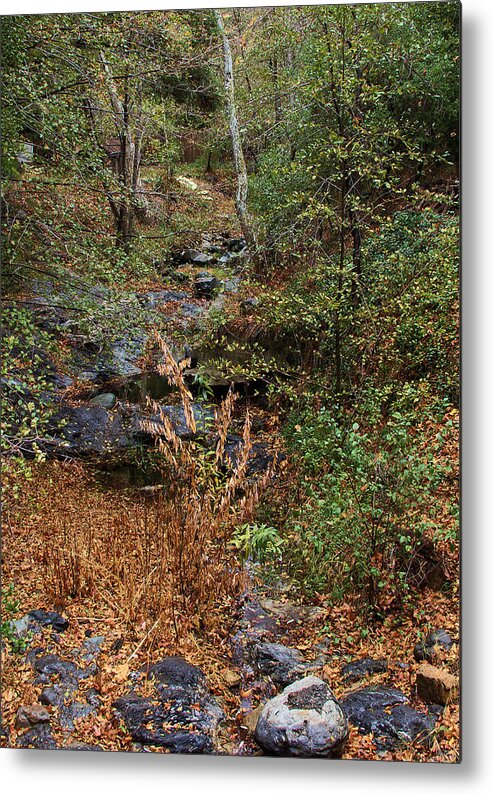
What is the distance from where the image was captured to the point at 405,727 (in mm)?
2293

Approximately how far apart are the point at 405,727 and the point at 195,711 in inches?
29.9

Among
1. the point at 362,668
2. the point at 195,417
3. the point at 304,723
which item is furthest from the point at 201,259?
the point at 304,723

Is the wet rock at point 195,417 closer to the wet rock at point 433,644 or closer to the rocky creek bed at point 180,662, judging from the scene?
the rocky creek bed at point 180,662

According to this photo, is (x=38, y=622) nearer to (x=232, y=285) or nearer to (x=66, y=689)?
(x=66, y=689)

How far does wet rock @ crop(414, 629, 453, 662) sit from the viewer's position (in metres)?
2.34

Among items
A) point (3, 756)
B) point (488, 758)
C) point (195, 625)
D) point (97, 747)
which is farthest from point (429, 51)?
point (3, 756)

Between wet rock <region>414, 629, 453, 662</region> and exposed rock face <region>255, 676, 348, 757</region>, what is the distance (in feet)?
1.15

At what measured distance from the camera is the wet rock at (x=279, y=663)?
7.83ft

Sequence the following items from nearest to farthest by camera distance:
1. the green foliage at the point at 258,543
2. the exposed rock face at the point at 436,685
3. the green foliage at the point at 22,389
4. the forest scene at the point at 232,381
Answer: the exposed rock face at the point at 436,685, the forest scene at the point at 232,381, the green foliage at the point at 258,543, the green foliage at the point at 22,389

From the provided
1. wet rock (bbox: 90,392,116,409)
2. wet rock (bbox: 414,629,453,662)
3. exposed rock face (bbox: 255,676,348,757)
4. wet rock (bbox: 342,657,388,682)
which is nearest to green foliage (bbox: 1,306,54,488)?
wet rock (bbox: 90,392,116,409)

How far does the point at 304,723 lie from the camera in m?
2.30

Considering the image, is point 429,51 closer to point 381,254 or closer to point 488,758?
point 381,254

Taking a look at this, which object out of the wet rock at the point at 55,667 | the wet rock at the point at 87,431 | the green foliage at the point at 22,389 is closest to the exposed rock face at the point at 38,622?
the wet rock at the point at 55,667

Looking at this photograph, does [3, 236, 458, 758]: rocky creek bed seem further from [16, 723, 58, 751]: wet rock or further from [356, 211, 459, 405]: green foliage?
[356, 211, 459, 405]: green foliage
